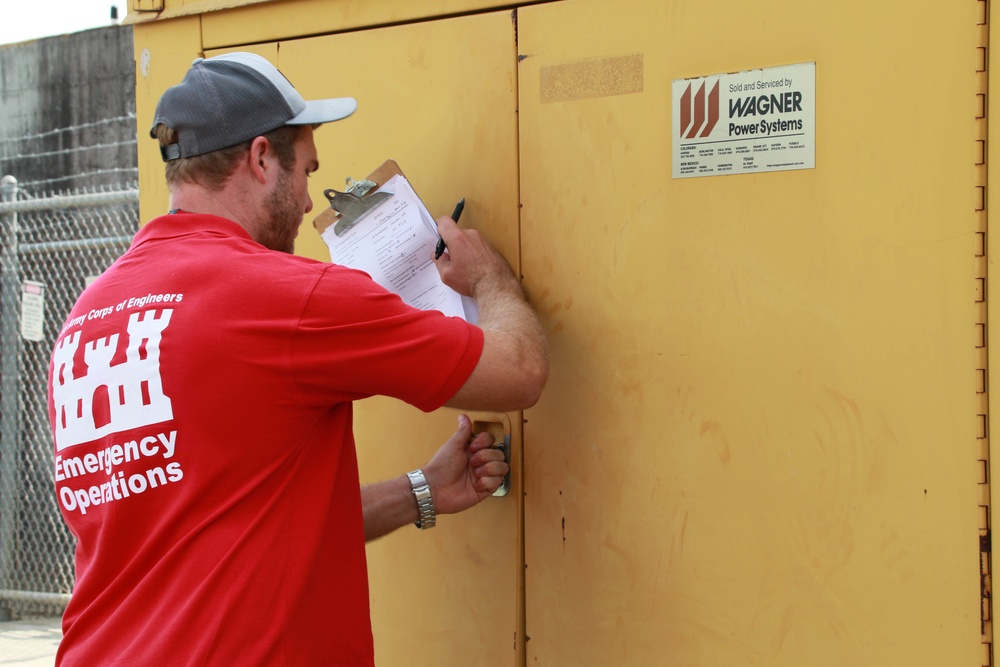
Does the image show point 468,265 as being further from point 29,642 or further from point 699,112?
point 29,642

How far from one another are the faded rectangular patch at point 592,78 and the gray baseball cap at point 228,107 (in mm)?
394

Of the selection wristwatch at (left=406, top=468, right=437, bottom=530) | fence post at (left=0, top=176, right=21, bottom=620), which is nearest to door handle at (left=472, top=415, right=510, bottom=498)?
wristwatch at (left=406, top=468, right=437, bottom=530)

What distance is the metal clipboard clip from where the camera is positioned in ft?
6.20

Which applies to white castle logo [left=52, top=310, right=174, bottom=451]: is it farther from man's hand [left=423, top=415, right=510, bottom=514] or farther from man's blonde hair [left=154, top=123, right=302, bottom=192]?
man's hand [left=423, top=415, right=510, bottom=514]

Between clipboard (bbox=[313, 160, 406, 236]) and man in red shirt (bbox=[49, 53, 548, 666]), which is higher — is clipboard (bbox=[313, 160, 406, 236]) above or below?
above

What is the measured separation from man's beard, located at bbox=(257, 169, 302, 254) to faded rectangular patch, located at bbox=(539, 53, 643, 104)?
0.50 meters

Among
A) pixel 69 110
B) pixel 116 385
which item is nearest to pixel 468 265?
pixel 116 385

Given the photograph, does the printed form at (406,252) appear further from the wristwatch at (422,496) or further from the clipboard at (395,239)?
the wristwatch at (422,496)

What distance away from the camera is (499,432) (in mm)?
1918

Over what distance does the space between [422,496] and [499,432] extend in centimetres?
20

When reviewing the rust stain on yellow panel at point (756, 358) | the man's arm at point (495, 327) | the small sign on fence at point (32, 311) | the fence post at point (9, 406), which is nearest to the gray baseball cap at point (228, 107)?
the man's arm at point (495, 327)

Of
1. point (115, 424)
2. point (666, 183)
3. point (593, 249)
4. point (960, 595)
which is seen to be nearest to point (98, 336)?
point (115, 424)

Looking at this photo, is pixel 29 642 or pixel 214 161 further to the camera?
pixel 29 642

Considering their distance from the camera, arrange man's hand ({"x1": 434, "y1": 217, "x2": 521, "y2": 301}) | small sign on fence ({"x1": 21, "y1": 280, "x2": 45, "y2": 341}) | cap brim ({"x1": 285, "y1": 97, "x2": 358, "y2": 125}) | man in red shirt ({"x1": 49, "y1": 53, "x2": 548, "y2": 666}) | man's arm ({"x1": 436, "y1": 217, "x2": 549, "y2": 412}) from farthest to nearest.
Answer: small sign on fence ({"x1": 21, "y1": 280, "x2": 45, "y2": 341})
man's hand ({"x1": 434, "y1": 217, "x2": 521, "y2": 301})
cap brim ({"x1": 285, "y1": 97, "x2": 358, "y2": 125})
man's arm ({"x1": 436, "y1": 217, "x2": 549, "y2": 412})
man in red shirt ({"x1": 49, "y1": 53, "x2": 548, "y2": 666})
